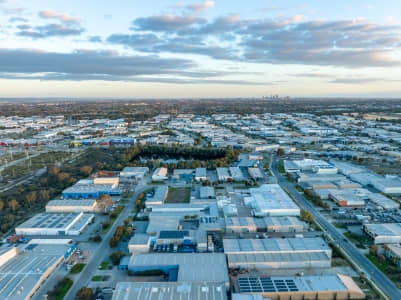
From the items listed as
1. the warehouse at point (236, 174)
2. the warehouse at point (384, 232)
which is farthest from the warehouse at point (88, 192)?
the warehouse at point (384, 232)

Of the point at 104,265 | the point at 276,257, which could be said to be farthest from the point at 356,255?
the point at 104,265

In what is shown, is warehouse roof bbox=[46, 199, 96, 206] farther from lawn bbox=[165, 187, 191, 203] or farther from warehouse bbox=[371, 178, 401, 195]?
warehouse bbox=[371, 178, 401, 195]

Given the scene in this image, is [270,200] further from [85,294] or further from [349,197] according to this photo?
[85,294]

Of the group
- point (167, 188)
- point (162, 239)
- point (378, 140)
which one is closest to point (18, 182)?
point (167, 188)

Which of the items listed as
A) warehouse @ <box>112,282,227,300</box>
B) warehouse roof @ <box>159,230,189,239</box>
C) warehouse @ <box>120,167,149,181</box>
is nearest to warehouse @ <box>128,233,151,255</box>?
warehouse roof @ <box>159,230,189,239</box>

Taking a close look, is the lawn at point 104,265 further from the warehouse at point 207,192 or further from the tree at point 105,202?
the warehouse at point 207,192

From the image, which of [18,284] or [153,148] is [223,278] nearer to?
[18,284]
